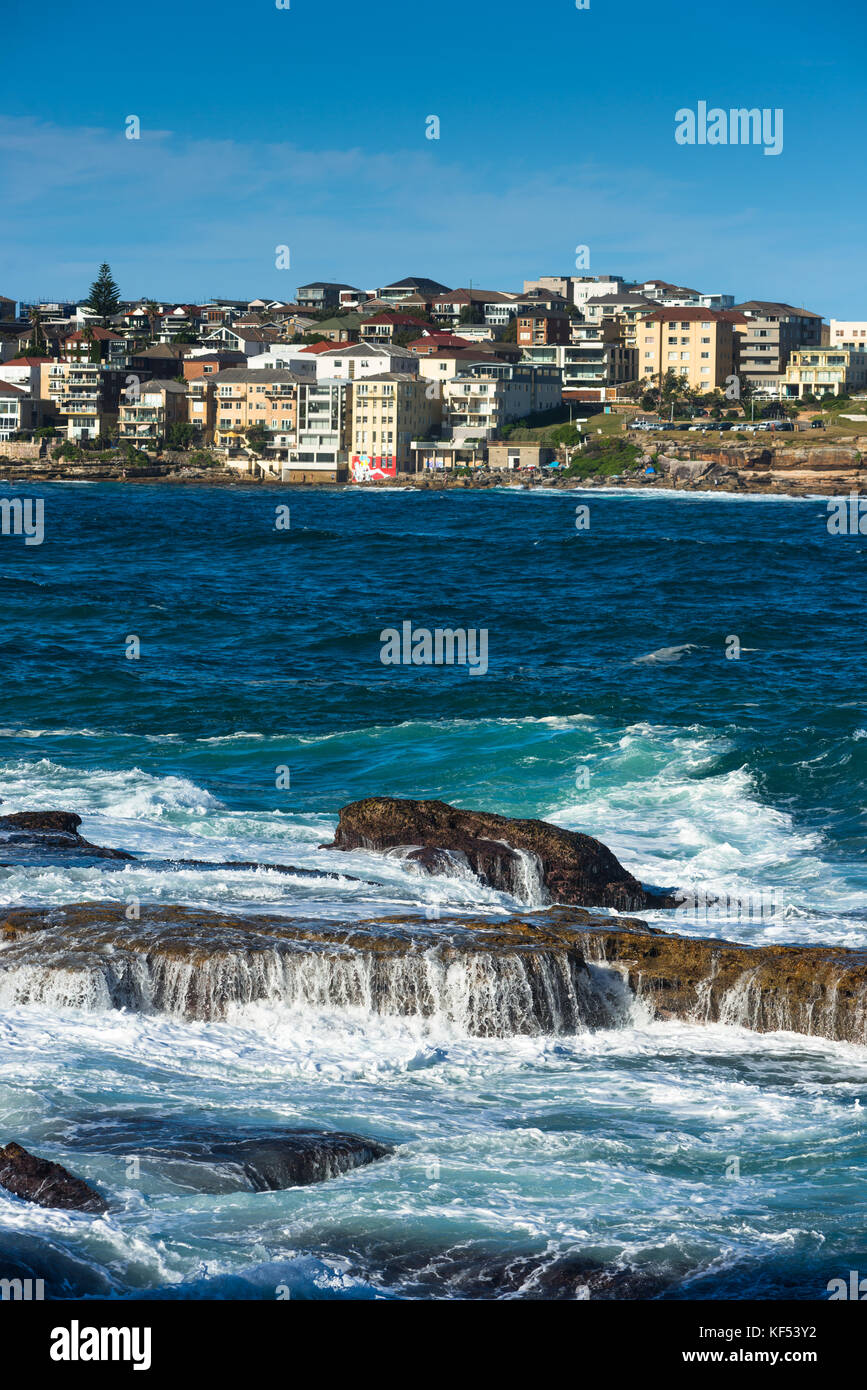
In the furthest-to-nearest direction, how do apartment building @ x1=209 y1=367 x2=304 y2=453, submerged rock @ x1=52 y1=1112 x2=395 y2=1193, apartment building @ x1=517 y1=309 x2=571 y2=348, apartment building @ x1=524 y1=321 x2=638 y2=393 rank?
apartment building @ x1=517 y1=309 x2=571 y2=348 → apartment building @ x1=524 y1=321 x2=638 y2=393 → apartment building @ x1=209 y1=367 x2=304 y2=453 → submerged rock @ x1=52 y1=1112 x2=395 y2=1193

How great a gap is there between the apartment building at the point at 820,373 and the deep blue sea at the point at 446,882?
13286cm

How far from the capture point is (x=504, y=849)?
21172 mm

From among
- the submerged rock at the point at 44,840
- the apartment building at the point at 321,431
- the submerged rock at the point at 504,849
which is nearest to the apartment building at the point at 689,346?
the apartment building at the point at 321,431

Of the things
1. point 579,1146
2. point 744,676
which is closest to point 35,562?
point 744,676

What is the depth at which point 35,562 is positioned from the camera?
70.1 metres

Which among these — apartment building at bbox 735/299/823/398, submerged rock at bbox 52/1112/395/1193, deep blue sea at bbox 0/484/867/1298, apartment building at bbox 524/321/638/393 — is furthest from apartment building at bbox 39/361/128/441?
submerged rock at bbox 52/1112/395/1193

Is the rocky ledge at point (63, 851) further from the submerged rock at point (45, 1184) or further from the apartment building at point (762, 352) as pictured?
the apartment building at point (762, 352)

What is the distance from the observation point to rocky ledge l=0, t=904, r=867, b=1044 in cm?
1594

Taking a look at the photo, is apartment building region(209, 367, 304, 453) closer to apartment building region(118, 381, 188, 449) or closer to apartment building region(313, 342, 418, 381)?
apartment building region(313, 342, 418, 381)

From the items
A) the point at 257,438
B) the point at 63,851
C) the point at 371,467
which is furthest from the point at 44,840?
the point at 257,438

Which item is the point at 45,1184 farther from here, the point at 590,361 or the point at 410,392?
the point at 590,361

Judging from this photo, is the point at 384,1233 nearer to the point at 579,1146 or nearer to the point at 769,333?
the point at 579,1146

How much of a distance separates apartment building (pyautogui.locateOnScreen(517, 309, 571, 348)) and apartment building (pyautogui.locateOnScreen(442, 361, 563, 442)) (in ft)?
62.6
